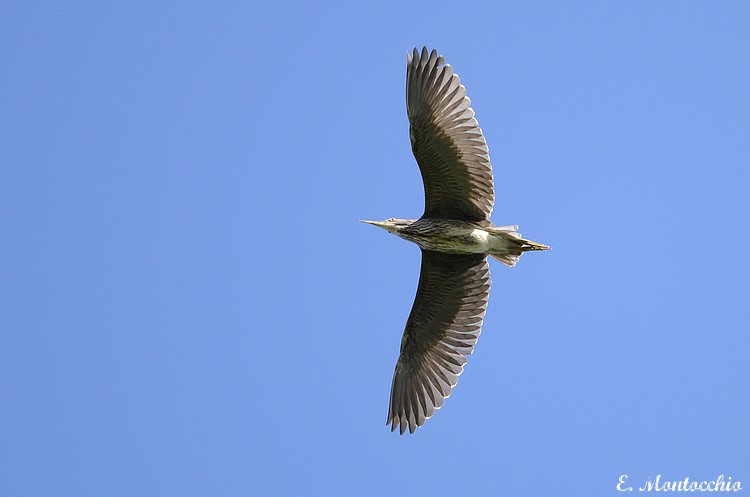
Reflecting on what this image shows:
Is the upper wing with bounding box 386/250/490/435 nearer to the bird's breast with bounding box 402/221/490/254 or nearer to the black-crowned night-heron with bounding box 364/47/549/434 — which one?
the black-crowned night-heron with bounding box 364/47/549/434

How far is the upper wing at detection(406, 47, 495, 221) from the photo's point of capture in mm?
12961

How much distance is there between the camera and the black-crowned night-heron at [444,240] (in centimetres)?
1300

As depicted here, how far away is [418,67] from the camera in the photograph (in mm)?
13094

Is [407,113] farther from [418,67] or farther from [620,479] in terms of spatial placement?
[620,479]

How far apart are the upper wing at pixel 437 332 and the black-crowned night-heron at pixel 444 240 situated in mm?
12

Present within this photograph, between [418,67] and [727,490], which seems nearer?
[418,67]

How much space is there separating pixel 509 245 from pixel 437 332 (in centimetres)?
163

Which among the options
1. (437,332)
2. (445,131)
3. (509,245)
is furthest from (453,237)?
(437,332)

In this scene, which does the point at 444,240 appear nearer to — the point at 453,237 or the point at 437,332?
the point at 453,237

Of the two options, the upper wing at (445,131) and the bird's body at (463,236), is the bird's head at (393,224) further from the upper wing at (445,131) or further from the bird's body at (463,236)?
the upper wing at (445,131)

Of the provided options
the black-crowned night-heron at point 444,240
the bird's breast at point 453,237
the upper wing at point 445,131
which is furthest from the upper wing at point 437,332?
the upper wing at point 445,131

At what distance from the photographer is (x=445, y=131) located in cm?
1299

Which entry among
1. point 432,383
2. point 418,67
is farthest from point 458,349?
point 418,67

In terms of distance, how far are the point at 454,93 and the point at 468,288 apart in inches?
97.8
